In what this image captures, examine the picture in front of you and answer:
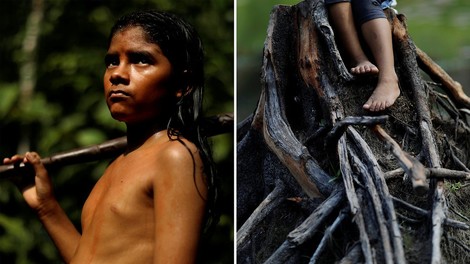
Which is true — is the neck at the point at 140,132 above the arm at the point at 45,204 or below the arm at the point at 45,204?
above

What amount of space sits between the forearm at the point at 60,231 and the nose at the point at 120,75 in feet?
1.15

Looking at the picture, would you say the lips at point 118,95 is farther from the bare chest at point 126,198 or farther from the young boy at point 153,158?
the bare chest at point 126,198

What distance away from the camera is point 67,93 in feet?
7.95

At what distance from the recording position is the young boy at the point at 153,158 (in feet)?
4.65

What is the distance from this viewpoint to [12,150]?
96.7 inches

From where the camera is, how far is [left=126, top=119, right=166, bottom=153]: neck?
1524 millimetres

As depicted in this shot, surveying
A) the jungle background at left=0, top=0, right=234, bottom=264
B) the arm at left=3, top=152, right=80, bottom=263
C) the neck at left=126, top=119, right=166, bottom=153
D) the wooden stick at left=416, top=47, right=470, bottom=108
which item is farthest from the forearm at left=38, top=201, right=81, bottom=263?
the wooden stick at left=416, top=47, right=470, bottom=108

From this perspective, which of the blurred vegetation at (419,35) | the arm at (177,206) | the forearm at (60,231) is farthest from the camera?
the blurred vegetation at (419,35)

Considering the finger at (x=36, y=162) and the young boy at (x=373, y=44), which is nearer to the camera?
the finger at (x=36, y=162)

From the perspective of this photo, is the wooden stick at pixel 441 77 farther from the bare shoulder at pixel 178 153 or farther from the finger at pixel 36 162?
the finger at pixel 36 162

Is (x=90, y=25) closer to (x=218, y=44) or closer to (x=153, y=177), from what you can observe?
(x=218, y=44)

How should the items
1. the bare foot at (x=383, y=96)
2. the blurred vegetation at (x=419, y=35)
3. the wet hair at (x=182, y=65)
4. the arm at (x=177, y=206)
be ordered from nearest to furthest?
1. the arm at (x=177, y=206)
2. the wet hair at (x=182, y=65)
3. the bare foot at (x=383, y=96)
4. the blurred vegetation at (x=419, y=35)

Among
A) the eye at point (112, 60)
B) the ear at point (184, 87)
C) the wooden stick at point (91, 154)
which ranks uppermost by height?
the eye at point (112, 60)

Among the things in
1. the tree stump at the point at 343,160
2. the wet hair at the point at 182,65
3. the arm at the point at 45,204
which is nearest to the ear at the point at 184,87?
the wet hair at the point at 182,65
